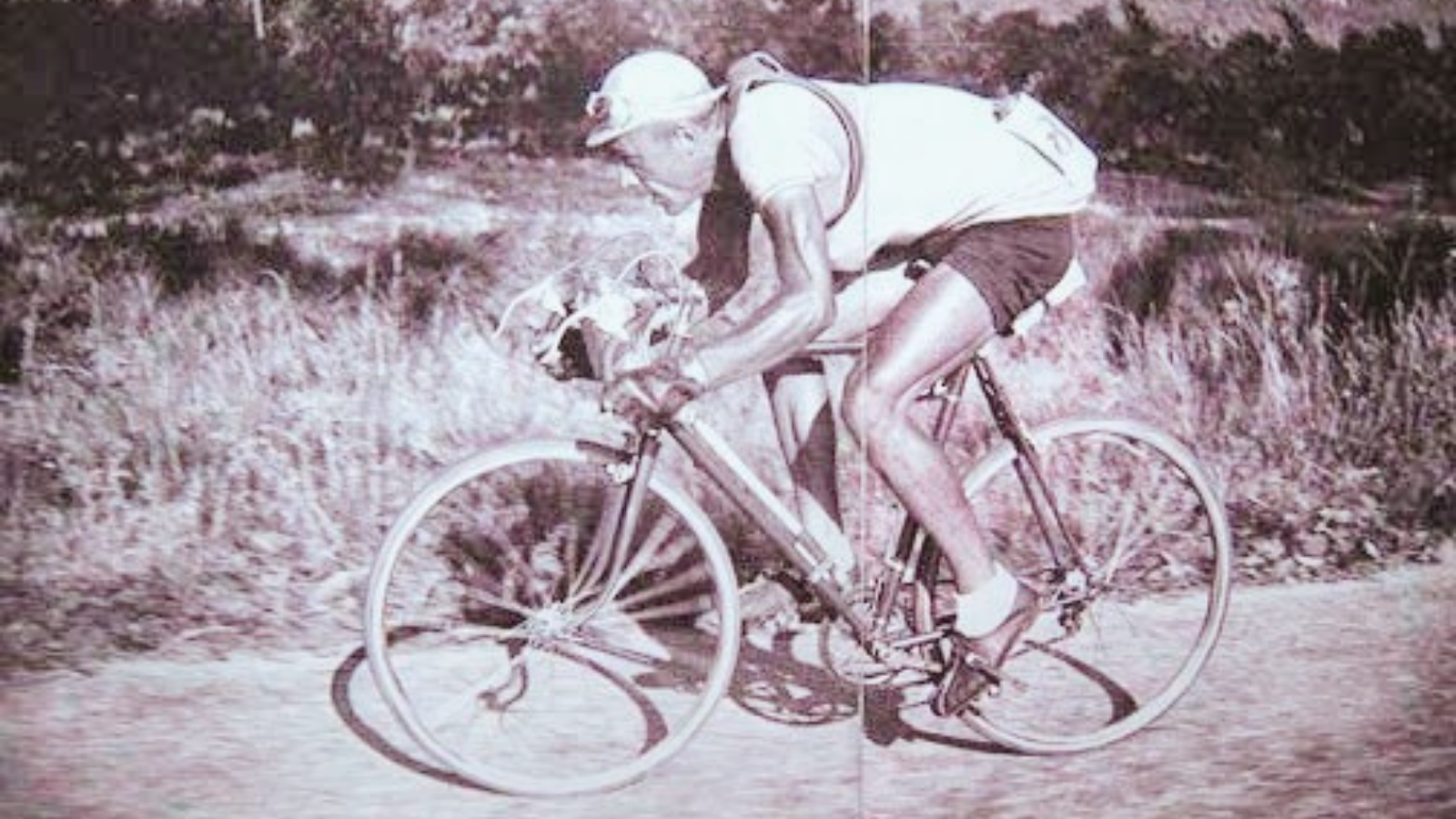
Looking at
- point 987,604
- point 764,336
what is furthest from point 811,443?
point 987,604

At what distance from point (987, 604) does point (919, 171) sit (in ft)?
2.87


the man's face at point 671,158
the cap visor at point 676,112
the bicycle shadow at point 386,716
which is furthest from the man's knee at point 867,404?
the bicycle shadow at point 386,716

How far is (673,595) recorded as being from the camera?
120 inches

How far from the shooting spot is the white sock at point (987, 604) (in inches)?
118

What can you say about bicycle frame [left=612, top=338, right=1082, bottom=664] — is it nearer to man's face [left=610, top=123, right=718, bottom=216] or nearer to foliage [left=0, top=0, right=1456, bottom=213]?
man's face [left=610, top=123, right=718, bottom=216]

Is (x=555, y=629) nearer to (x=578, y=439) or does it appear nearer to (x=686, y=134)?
(x=578, y=439)

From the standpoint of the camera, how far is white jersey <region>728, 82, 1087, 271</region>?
2.96 meters

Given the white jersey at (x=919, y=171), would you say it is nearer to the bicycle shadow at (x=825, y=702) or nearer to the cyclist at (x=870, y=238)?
the cyclist at (x=870, y=238)

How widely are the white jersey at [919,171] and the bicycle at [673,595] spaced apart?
272mm

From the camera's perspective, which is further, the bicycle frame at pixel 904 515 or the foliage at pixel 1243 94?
the foliage at pixel 1243 94

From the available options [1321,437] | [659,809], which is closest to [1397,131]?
[1321,437]

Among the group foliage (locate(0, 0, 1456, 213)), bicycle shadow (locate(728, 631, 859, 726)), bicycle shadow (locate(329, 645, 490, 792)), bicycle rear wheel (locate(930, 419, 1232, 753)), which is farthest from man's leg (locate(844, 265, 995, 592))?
bicycle shadow (locate(329, 645, 490, 792))

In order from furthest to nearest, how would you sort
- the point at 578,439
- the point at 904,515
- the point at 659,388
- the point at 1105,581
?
the point at 1105,581 < the point at 904,515 < the point at 578,439 < the point at 659,388

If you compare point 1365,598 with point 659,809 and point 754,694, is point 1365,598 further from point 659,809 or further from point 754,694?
point 659,809
